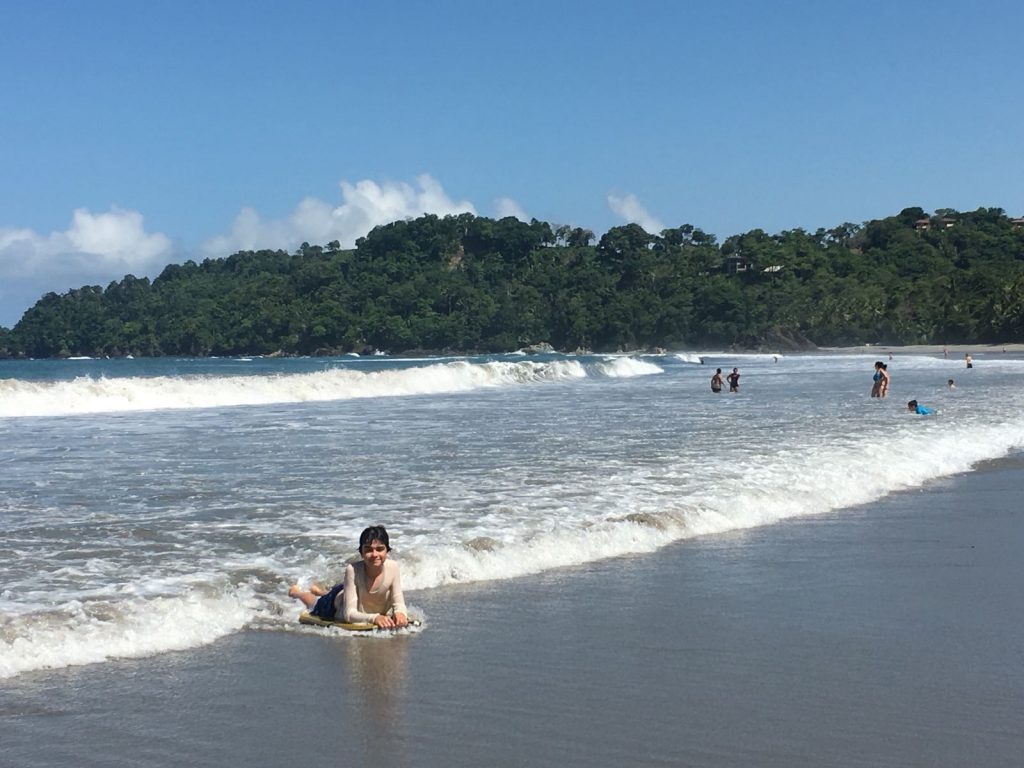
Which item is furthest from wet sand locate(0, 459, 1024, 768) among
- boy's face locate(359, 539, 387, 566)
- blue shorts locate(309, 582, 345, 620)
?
boy's face locate(359, 539, 387, 566)

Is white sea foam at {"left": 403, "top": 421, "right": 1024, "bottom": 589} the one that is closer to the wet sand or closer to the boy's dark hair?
the wet sand

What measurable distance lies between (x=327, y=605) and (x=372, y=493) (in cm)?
A: 541

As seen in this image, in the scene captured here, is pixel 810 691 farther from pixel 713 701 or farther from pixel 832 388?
pixel 832 388

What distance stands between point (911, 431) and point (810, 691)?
15523mm

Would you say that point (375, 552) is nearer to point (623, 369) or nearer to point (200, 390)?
point (200, 390)

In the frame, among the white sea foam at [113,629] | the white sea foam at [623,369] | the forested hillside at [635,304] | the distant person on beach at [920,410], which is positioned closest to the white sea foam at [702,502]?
the white sea foam at [113,629]

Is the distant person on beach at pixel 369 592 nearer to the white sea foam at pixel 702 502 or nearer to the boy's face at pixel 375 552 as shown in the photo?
the boy's face at pixel 375 552

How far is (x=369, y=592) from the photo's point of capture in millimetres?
7715

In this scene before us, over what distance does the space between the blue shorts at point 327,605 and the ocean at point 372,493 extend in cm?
18

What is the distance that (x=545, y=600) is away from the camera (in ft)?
27.4

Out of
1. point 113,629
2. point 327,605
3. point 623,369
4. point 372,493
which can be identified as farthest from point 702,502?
point 623,369

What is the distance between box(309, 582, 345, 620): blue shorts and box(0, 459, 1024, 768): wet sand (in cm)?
20

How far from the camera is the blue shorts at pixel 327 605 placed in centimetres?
769

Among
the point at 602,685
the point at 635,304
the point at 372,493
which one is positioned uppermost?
the point at 635,304
